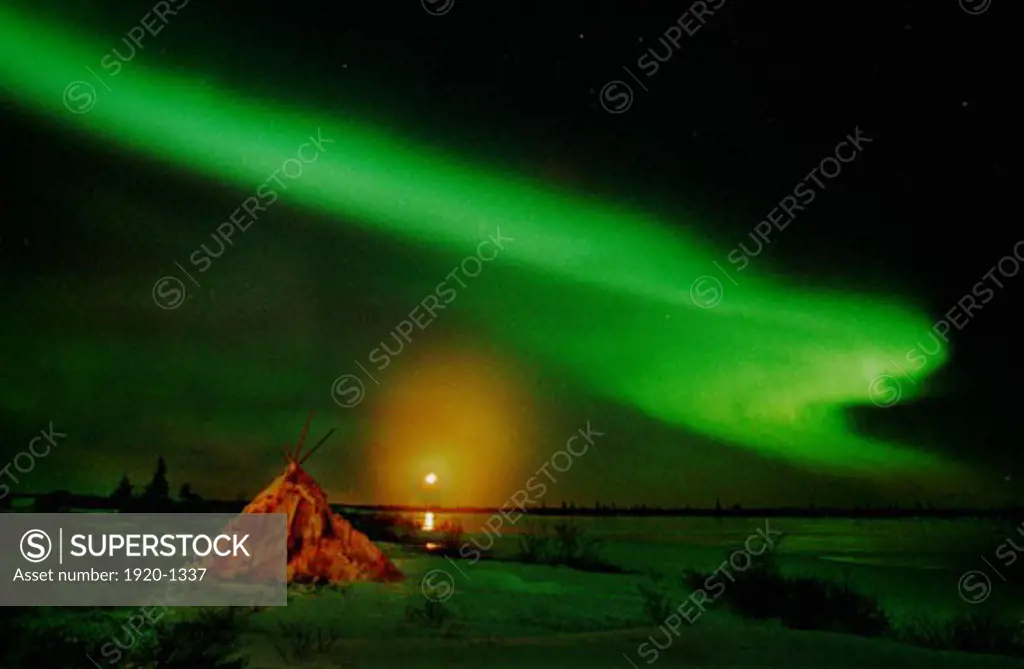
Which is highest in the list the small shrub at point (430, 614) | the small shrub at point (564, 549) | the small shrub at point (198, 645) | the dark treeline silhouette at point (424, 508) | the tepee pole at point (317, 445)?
the tepee pole at point (317, 445)

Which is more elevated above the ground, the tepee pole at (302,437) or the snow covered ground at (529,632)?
the tepee pole at (302,437)

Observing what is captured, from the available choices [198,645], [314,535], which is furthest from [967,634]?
[198,645]

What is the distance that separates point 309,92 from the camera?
634 cm

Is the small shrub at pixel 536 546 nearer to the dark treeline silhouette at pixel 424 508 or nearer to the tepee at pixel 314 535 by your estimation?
the dark treeline silhouette at pixel 424 508

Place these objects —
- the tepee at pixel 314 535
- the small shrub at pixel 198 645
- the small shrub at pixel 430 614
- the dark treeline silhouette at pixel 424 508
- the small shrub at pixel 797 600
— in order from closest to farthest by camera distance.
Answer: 1. the small shrub at pixel 198 645
2. the small shrub at pixel 430 614
3. the dark treeline silhouette at pixel 424 508
4. the tepee at pixel 314 535
5. the small shrub at pixel 797 600

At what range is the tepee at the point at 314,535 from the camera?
621cm

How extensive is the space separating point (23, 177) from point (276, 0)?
1.91 metres

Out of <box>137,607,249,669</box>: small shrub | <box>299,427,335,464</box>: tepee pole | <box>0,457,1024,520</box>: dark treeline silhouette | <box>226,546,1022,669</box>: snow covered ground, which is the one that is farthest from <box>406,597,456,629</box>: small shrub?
<box>299,427,335,464</box>: tepee pole

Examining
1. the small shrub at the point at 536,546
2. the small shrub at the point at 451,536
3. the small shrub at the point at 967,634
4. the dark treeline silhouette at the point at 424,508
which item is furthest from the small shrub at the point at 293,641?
the small shrub at the point at 967,634

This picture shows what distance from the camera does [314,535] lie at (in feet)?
20.5

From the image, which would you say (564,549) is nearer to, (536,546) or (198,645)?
(536,546)

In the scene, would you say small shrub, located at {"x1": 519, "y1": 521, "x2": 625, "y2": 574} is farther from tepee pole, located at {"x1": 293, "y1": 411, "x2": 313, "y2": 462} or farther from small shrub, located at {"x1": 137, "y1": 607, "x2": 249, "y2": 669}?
small shrub, located at {"x1": 137, "y1": 607, "x2": 249, "y2": 669}

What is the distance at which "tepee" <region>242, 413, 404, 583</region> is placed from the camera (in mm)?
6207

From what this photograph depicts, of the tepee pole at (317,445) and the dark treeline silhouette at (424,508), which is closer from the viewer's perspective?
the dark treeline silhouette at (424,508)
